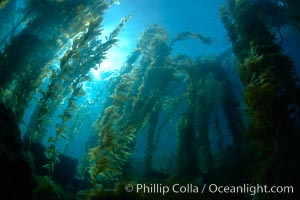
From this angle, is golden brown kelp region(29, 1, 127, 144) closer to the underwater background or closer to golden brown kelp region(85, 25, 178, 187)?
the underwater background

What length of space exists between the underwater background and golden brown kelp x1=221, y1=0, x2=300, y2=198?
0.05ft

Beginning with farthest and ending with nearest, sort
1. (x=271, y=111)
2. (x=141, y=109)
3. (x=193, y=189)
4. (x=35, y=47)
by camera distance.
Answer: (x=141, y=109) < (x=35, y=47) < (x=193, y=189) < (x=271, y=111)

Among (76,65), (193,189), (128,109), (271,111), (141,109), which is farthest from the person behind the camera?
(128,109)

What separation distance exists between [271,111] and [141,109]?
4846 mm

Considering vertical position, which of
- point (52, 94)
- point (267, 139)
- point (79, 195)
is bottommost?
point (79, 195)

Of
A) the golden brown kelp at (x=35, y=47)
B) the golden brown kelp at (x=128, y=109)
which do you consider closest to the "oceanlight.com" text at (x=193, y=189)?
the golden brown kelp at (x=128, y=109)

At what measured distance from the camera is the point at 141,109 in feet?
26.9

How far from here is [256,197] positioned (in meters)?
3.75

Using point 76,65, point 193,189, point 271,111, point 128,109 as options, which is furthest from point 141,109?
point 271,111

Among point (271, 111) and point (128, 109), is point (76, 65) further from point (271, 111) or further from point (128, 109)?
point (271, 111)

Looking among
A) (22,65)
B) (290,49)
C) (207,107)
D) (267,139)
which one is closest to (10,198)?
(267,139)

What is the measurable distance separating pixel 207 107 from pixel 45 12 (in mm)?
6195

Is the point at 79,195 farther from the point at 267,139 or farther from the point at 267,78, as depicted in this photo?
the point at 267,78

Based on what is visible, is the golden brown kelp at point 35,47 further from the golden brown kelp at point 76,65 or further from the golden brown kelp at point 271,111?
the golden brown kelp at point 271,111
